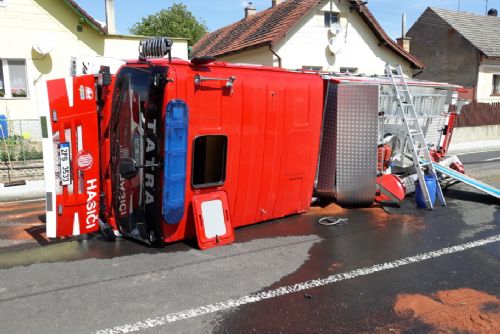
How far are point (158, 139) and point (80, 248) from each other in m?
1.79

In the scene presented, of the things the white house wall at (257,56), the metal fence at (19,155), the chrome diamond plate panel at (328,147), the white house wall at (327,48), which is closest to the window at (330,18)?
the white house wall at (327,48)

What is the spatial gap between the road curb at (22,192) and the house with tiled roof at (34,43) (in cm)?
507

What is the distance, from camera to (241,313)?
391cm

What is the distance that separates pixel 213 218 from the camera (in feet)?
18.3

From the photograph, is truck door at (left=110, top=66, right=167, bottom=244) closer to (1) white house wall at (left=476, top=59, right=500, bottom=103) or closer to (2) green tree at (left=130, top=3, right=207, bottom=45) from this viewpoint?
(1) white house wall at (left=476, top=59, right=500, bottom=103)

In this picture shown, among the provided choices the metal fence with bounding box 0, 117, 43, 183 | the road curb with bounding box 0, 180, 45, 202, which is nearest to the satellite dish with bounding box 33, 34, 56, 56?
the metal fence with bounding box 0, 117, 43, 183

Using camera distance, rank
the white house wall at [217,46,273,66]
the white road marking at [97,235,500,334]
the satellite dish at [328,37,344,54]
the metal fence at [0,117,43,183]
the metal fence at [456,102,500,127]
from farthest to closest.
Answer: the metal fence at [456,102,500,127] → the satellite dish at [328,37,344,54] → the white house wall at [217,46,273,66] → the metal fence at [0,117,43,183] → the white road marking at [97,235,500,334]

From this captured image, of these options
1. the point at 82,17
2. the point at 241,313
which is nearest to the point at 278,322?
the point at 241,313

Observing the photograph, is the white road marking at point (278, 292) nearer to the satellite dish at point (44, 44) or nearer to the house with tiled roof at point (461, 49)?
the satellite dish at point (44, 44)

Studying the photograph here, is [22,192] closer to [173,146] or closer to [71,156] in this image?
[71,156]

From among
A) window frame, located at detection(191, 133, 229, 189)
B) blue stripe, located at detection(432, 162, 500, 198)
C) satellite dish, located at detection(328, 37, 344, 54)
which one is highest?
satellite dish, located at detection(328, 37, 344, 54)

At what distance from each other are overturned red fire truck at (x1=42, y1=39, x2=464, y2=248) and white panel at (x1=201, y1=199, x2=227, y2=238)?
13 millimetres

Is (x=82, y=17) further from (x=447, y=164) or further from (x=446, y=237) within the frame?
(x=446, y=237)

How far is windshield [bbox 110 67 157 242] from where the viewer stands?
5176 millimetres
